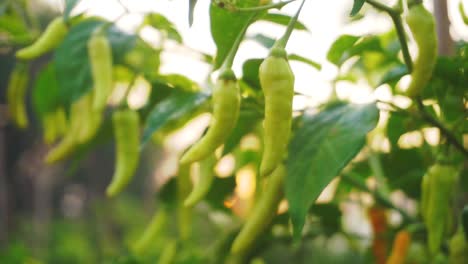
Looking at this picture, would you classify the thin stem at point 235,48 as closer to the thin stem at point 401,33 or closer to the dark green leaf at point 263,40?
the thin stem at point 401,33

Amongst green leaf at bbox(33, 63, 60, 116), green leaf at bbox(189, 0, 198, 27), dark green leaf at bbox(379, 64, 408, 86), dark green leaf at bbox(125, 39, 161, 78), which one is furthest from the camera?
green leaf at bbox(33, 63, 60, 116)

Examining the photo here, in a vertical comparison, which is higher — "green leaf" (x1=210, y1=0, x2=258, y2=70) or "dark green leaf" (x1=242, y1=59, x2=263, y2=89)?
"green leaf" (x1=210, y1=0, x2=258, y2=70)

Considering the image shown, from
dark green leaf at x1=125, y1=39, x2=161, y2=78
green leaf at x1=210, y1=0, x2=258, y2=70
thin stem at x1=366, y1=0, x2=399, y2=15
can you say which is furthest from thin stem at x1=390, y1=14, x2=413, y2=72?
dark green leaf at x1=125, y1=39, x2=161, y2=78

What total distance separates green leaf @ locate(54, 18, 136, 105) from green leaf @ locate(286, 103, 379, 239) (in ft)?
0.79

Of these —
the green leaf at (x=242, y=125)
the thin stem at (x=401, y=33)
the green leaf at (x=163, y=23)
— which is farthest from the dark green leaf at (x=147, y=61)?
the thin stem at (x=401, y=33)

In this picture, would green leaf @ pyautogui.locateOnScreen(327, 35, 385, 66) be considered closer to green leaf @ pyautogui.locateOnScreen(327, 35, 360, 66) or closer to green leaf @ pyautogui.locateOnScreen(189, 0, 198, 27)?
green leaf @ pyautogui.locateOnScreen(327, 35, 360, 66)

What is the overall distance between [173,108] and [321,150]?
169 millimetres

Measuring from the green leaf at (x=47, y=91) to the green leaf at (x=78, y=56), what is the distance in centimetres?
21

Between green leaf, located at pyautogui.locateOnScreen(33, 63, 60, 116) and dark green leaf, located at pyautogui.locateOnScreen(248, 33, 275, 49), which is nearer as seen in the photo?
dark green leaf, located at pyautogui.locateOnScreen(248, 33, 275, 49)

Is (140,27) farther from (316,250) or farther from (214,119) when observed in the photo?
(316,250)

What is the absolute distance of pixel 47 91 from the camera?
0.86 metres

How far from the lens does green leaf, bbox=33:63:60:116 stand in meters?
0.86

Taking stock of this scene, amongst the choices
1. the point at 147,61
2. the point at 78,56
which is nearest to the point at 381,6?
the point at 78,56

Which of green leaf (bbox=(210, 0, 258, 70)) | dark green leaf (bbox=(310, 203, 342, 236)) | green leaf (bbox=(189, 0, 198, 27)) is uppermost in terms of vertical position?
green leaf (bbox=(189, 0, 198, 27))
